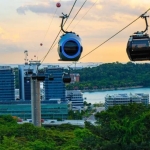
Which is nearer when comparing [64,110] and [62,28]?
[62,28]

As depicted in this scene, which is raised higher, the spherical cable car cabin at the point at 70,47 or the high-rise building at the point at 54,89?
the high-rise building at the point at 54,89

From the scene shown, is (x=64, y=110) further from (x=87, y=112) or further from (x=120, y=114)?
(x=120, y=114)

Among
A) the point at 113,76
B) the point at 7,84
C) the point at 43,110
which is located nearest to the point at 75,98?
the point at 7,84

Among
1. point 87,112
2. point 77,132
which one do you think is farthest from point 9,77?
point 77,132

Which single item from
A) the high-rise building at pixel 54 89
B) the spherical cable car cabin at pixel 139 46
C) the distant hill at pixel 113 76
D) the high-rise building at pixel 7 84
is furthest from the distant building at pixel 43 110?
the spherical cable car cabin at pixel 139 46

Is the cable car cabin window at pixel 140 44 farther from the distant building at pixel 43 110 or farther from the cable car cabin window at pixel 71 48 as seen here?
the distant building at pixel 43 110

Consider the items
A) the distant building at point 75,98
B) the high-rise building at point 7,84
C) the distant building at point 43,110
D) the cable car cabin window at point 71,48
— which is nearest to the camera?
the cable car cabin window at point 71,48
